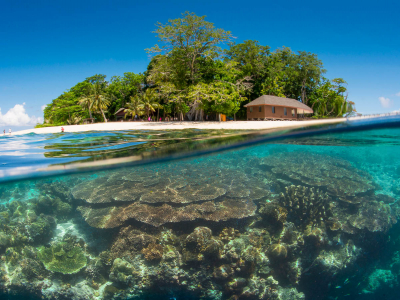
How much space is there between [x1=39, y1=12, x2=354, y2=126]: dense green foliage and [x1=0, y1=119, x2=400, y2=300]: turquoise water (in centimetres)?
1441

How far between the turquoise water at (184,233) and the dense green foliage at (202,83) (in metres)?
14.4

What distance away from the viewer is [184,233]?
21.7 feet

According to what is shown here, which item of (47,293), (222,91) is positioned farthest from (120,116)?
(47,293)

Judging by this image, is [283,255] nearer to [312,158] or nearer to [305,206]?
[305,206]

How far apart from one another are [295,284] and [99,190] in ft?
22.2

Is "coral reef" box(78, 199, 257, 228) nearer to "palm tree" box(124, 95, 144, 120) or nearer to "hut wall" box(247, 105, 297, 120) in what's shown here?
"hut wall" box(247, 105, 297, 120)

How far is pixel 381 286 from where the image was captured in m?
7.42

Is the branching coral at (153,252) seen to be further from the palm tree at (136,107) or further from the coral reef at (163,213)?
the palm tree at (136,107)

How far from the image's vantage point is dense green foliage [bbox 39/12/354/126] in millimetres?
23672

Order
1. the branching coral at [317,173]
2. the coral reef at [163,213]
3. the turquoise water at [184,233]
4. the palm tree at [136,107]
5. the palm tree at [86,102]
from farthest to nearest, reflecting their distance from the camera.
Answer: the palm tree at [86,102] → the palm tree at [136,107] → the branching coral at [317,173] → the coral reef at [163,213] → the turquoise water at [184,233]

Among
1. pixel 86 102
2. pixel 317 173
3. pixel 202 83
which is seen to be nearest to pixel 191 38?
pixel 202 83

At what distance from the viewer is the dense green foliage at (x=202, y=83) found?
77.7ft

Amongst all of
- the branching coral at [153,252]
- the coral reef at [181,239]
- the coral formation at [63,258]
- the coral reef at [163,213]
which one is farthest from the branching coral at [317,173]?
the coral formation at [63,258]

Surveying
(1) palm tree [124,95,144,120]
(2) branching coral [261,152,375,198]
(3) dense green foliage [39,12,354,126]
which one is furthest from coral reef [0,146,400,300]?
(1) palm tree [124,95,144,120]
